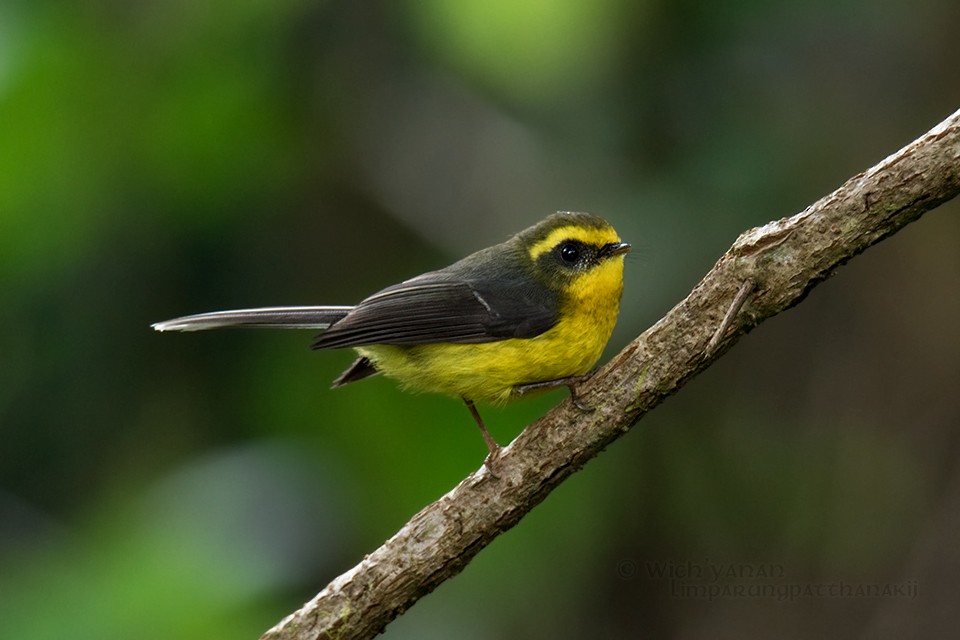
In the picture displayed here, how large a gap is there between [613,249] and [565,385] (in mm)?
916

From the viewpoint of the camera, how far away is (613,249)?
4191 mm

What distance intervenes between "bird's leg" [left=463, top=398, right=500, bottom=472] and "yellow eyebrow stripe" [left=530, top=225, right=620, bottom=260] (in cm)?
67

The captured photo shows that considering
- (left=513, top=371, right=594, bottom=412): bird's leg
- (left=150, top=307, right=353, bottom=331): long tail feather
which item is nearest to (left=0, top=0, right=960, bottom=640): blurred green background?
(left=513, top=371, right=594, bottom=412): bird's leg

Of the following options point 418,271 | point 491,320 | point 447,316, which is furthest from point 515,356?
point 418,271

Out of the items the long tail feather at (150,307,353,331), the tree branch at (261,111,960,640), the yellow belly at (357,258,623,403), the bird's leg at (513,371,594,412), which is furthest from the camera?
the long tail feather at (150,307,353,331)

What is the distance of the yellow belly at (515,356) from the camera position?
3887 millimetres

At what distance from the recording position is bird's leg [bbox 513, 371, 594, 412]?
332 cm

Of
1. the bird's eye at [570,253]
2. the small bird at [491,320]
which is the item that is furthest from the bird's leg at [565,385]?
the bird's eye at [570,253]

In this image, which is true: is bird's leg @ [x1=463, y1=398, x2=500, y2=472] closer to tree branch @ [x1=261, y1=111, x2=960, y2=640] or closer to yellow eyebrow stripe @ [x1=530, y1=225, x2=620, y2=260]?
tree branch @ [x1=261, y1=111, x2=960, y2=640]

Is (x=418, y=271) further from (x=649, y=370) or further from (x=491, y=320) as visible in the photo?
(x=649, y=370)

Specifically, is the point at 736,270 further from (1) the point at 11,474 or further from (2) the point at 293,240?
(1) the point at 11,474

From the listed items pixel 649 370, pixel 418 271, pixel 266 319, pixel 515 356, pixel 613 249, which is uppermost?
pixel 418 271

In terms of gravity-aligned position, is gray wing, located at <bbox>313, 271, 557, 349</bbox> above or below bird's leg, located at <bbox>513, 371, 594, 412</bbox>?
above

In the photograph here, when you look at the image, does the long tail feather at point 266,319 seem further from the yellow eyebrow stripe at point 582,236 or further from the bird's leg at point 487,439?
the yellow eyebrow stripe at point 582,236
